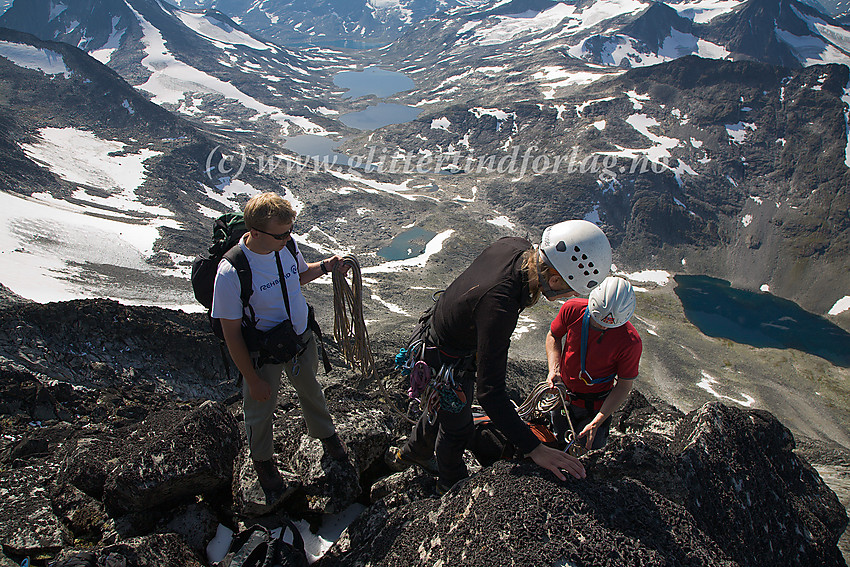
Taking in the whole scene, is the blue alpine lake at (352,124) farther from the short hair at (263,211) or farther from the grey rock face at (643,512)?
the grey rock face at (643,512)

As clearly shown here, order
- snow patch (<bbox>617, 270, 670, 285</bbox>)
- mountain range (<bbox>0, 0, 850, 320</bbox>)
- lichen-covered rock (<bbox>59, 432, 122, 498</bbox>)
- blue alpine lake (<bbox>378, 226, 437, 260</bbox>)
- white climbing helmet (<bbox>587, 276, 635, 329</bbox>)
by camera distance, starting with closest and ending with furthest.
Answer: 1. lichen-covered rock (<bbox>59, 432, 122, 498</bbox>)
2. white climbing helmet (<bbox>587, 276, 635, 329</bbox>)
3. mountain range (<bbox>0, 0, 850, 320</bbox>)
4. blue alpine lake (<bbox>378, 226, 437, 260</bbox>)
5. snow patch (<bbox>617, 270, 670, 285</bbox>)

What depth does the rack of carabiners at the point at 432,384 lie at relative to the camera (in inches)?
172

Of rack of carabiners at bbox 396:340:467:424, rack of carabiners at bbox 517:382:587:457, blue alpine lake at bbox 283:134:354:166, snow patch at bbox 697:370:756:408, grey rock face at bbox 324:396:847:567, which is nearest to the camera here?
grey rock face at bbox 324:396:847:567

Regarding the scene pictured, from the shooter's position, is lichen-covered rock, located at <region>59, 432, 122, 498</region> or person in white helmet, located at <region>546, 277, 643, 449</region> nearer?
lichen-covered rock, located at <region>59, 432, 122, 498</region>

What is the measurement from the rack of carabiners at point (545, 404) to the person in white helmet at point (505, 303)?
118cm

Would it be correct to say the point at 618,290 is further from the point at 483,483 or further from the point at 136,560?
the point at 136,560

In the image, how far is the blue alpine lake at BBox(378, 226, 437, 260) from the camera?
74.9 meters

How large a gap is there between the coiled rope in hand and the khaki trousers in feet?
3.18

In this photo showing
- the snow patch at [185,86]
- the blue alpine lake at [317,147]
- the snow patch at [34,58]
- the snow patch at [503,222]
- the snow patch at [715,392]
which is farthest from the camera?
the snow patch at [185,86]

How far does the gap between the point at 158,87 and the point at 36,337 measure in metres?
174

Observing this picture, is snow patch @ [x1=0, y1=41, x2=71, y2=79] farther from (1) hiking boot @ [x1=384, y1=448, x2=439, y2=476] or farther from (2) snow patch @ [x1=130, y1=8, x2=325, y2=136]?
(1) hiking boot @ [x1=384, y1=448, x2=439, y2=476]

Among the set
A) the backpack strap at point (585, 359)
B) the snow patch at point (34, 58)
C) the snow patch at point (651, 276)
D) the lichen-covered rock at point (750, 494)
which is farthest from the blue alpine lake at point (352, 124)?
the lichen-covered rock at point (750, 494)

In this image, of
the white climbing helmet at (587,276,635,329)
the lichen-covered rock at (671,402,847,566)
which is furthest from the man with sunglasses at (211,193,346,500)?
the lichen-covered rock at (671,402,847,566)

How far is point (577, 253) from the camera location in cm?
363
